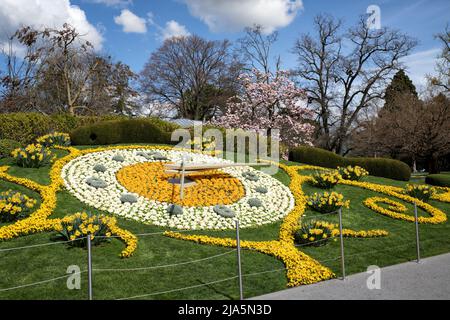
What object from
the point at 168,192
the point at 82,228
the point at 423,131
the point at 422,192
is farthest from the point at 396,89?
the point at 82,228

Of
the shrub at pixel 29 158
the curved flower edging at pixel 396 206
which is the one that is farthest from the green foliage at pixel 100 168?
the curved flower edging at pixel 396 206

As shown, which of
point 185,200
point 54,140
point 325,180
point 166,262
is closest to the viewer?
point 166,262

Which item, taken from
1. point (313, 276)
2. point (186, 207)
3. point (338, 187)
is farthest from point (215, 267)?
point (338, 187)

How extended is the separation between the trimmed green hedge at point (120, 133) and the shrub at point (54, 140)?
96 centimetres

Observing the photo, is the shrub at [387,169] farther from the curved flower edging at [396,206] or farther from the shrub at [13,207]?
Result: the shrub at [13,207]

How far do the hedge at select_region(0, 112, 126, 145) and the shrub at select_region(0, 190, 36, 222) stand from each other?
8787 millimetres

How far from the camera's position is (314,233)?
9.34 meters

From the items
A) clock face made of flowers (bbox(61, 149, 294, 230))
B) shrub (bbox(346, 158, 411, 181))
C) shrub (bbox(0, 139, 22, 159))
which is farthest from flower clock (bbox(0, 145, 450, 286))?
shrub (bbox(346, 158, 411, 181))

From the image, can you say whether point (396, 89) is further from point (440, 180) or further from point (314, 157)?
point (314, 157)

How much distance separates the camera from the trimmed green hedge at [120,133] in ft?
58.8

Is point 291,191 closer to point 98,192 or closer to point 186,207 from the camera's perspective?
point 186,207

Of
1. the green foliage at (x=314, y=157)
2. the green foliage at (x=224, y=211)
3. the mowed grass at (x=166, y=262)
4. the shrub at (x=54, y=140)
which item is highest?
the shrub at (x=54, y=140)

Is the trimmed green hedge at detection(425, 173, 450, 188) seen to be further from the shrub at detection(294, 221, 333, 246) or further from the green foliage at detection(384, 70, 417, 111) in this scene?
the green foliage at detection(384, 70, 417, 111)

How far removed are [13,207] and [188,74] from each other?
3720cm
